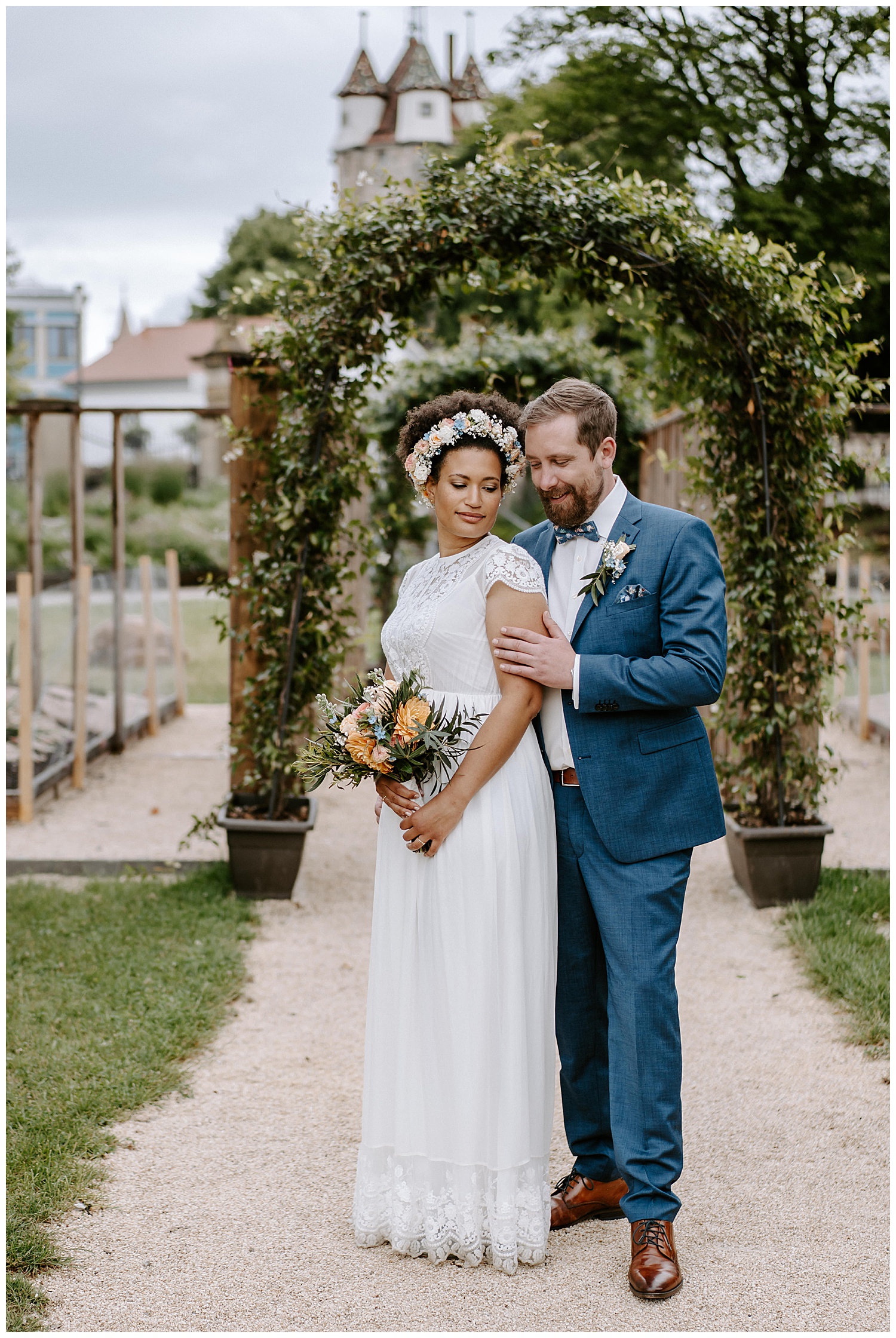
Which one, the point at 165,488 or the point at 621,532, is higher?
the point at 165,488

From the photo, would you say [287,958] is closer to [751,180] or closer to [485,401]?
[485,401]

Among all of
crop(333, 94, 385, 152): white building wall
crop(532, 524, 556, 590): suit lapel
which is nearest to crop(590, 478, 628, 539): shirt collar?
crop(532, 524, 556, 590): suit lapel

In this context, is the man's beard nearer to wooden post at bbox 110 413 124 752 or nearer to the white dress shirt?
the white dress shirt

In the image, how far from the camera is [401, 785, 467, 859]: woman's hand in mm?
2682

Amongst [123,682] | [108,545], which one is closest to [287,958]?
[123,682]

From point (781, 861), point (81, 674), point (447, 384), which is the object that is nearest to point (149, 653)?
point (81, 674)

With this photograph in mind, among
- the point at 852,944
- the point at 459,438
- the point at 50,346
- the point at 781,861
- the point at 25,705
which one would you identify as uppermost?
the point at 50,346

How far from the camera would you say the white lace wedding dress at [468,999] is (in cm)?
270

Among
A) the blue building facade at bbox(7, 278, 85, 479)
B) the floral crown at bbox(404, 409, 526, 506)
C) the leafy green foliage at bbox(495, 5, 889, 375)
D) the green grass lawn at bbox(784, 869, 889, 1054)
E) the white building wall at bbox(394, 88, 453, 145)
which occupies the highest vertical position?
the white building wall at bbox(394, 88, 453, 145)

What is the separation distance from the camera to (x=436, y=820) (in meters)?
2.68

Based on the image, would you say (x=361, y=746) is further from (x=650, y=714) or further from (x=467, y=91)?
(x=467, y=91)

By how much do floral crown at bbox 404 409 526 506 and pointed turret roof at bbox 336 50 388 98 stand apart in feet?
178

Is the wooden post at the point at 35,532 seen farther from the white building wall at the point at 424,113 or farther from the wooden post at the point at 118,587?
the white building wall at the point at 424,113

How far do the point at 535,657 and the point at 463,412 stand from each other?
62 centimetres
